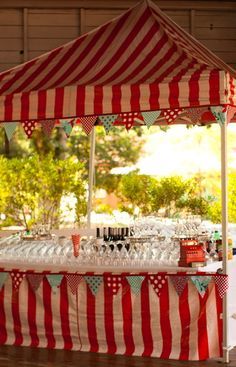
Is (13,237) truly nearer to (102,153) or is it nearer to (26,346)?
(26,346)

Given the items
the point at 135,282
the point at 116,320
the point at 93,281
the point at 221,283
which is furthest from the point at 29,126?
the point at 221,283

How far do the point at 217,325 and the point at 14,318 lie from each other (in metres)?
1.57

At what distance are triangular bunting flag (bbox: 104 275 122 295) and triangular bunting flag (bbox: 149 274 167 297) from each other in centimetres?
24

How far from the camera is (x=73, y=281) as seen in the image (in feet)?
21.3

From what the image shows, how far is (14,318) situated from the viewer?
22.4ft

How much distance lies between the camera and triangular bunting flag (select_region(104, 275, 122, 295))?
6.41 m

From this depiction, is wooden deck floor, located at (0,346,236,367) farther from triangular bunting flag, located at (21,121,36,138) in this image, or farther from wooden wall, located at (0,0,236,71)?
wooden wall, located at (0,0,236,71)

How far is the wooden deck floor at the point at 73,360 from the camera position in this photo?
6.33 metres

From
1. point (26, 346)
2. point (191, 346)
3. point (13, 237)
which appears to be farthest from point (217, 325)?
point (13, 237)

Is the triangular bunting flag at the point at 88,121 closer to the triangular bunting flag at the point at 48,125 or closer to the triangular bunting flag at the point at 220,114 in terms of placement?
the triangular bunting flag at the point at 48,125

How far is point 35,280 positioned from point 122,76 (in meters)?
1.63

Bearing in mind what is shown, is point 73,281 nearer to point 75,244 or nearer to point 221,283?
point 75,244

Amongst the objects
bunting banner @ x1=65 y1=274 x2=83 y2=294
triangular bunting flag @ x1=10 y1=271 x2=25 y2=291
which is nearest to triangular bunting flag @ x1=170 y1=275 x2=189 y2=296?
bunting banner @ x1=65 y1=274 x2=83 y2=294

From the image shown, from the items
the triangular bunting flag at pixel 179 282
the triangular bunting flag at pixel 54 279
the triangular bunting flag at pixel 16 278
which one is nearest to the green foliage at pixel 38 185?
the triangular bunting flag at pixel 16 278
